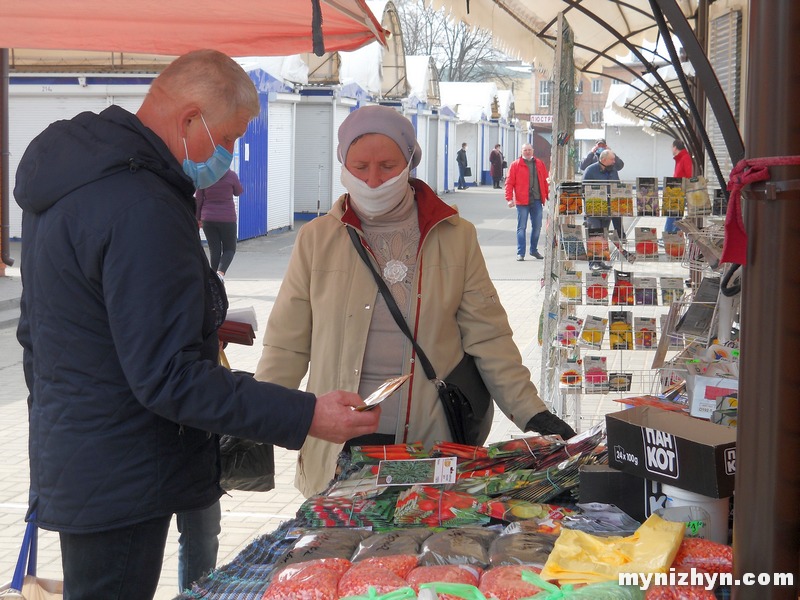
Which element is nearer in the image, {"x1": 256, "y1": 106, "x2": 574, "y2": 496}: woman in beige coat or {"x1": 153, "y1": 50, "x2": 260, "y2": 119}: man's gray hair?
{"x1": 153, "y1": 50, "x2": 260, "y2": 119}: man's gray hair

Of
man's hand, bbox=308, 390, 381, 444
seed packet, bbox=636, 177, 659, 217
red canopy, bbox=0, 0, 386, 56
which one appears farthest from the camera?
seed packet, bbox=636, 177, 659, 217

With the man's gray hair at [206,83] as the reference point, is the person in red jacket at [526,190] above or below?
above

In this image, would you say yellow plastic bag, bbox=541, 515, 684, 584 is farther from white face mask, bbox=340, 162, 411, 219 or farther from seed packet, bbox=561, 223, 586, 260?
seed packet, bbox=561, 223, 586, 260

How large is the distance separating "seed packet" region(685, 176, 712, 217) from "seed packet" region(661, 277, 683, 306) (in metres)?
0.56

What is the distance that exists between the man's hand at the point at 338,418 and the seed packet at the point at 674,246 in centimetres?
367

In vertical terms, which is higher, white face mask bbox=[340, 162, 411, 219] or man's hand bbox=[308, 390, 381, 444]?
white face mask bbox=[340, 162, 411, 219]

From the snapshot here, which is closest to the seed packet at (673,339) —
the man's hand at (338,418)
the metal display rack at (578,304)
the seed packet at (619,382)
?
the metal display rack at (578,304)

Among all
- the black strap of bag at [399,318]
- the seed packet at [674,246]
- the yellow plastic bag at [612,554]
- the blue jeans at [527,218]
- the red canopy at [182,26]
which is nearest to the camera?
the yellow plastic bag at [612,554]

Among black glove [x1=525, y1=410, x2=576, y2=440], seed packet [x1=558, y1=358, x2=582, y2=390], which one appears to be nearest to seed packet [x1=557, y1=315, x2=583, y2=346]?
seed packet [x1=558, y1=358, x2=582, y2=390]

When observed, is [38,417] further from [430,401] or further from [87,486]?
[430,401]

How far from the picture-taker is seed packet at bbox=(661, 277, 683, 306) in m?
5.60

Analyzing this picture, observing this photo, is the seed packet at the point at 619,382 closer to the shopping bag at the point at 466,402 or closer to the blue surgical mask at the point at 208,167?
the shopping bag at the point at 466,402

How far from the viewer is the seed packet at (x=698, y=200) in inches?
203

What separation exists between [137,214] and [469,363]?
152cm
